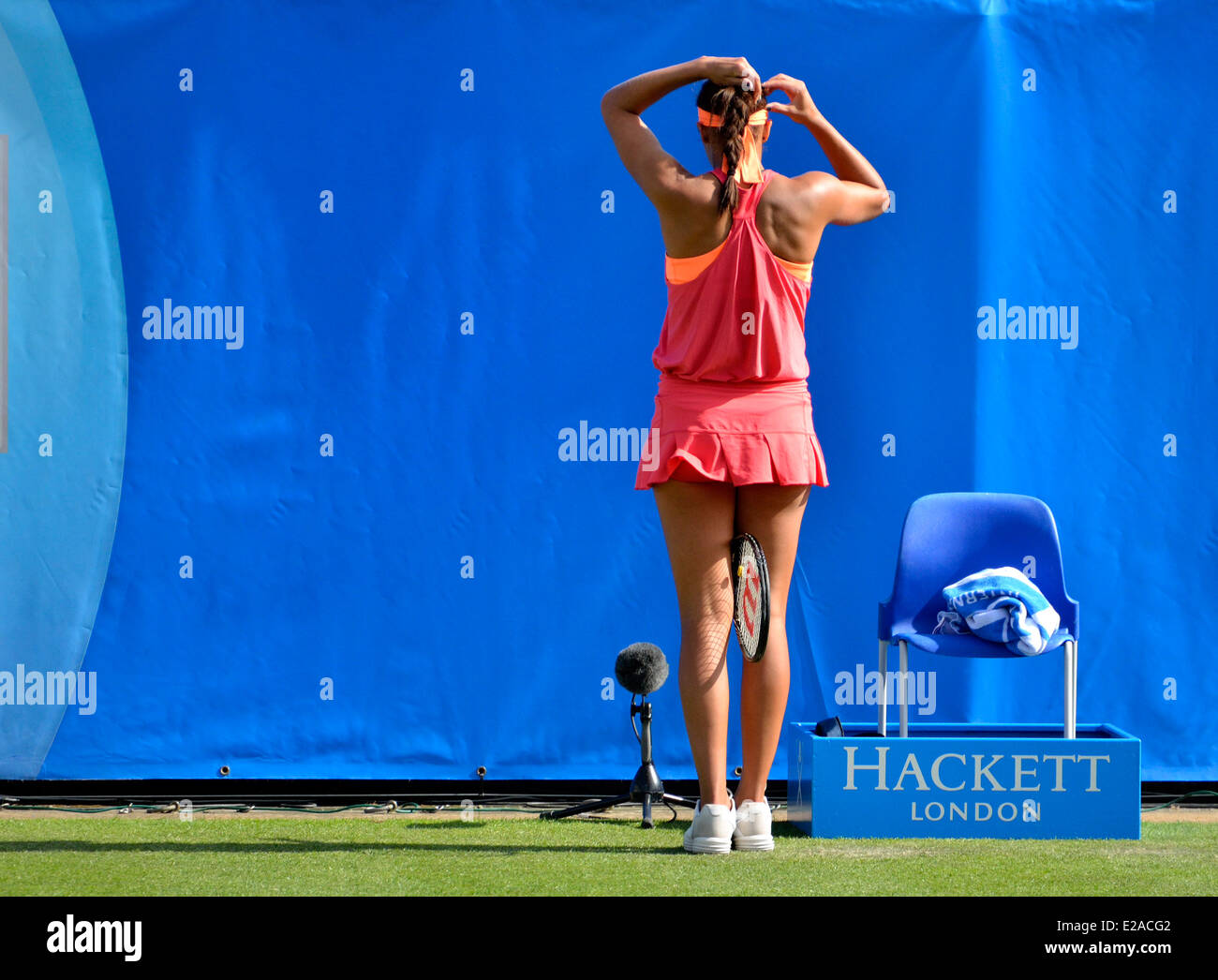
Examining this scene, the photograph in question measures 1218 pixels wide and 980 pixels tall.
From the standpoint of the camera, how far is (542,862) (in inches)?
128

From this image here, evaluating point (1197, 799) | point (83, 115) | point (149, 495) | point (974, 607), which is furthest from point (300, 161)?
point (1197, 799)

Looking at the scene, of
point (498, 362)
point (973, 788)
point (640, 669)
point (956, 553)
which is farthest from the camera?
point (498, 362)

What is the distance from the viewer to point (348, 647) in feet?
14.1

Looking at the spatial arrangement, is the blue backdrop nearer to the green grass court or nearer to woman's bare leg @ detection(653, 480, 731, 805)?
the green grass court

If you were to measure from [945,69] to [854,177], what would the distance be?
1.11m

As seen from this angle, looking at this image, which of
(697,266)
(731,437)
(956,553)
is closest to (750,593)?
(731,437)

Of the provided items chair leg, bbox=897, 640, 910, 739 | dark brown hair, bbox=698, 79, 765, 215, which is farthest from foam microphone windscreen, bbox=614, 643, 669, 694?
dark brown hair, bbox=698, 79, 765, 215

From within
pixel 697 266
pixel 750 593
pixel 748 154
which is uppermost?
pixel 748 154

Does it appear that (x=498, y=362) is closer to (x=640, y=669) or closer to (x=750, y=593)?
(x=640, y=669)

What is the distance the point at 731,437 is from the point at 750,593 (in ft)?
1.23

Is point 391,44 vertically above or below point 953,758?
above

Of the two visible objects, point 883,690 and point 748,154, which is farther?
point 883,690
